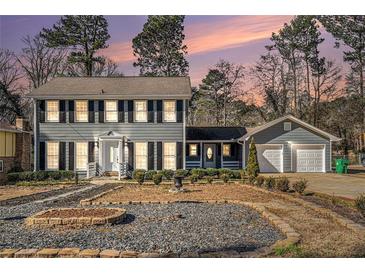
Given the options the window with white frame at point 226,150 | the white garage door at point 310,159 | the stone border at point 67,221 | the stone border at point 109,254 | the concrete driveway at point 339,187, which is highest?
A: the window with white frame at point 226,150

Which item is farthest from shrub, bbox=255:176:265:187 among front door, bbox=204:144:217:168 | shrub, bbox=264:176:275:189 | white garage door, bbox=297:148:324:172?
front door, bbox=204:144:217:168

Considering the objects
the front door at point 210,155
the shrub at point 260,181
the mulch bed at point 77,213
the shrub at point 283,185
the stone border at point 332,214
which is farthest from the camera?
the front door at point 210,155

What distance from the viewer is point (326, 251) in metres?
5.94

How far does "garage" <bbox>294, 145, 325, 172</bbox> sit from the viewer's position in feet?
74.1

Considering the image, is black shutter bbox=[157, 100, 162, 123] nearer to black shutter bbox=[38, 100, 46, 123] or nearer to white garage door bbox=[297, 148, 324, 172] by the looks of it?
black shutter bbox=[38, 100, 46, 123]

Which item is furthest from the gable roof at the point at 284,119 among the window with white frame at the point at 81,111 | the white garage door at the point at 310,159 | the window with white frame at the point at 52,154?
the window with white frame at the point at 52,154

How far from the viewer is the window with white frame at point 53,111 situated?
67.3 ft

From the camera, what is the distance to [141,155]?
20.5 m

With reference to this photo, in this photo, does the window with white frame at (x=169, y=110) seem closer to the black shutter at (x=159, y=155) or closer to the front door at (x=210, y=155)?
the black shutter at (x=159, y=155)

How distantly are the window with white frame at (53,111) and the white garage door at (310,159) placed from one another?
40.1ft

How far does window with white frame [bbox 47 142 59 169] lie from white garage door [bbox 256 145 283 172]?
998 centimetres

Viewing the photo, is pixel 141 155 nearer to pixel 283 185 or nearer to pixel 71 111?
pixel 71 111

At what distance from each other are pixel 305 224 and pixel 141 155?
13503 millimetres

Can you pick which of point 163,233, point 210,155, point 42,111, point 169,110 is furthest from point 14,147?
point 163,233
